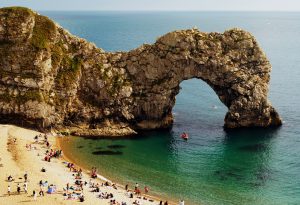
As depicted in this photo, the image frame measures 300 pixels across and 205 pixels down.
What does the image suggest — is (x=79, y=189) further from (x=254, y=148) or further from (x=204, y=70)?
(x=204, y=70)

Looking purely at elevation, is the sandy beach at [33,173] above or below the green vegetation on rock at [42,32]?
below

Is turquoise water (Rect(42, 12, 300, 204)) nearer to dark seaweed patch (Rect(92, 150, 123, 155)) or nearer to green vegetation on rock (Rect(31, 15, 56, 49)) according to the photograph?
dark seaweed patch (Rect(92, 150, 123, 155))

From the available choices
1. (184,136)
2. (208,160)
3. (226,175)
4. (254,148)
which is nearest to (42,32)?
(184,136)

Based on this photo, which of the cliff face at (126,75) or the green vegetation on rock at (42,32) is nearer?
the cliff face at (126,75)

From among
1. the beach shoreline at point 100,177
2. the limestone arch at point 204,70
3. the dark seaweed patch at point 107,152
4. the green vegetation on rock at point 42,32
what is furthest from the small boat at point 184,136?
the green vegetation on rock at point 42,32

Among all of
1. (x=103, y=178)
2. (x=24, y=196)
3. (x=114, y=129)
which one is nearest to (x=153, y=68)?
(x=114, y=129)

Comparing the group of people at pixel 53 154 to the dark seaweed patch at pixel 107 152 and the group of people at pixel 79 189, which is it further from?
the dark seaweed patch at pixel 107 152
